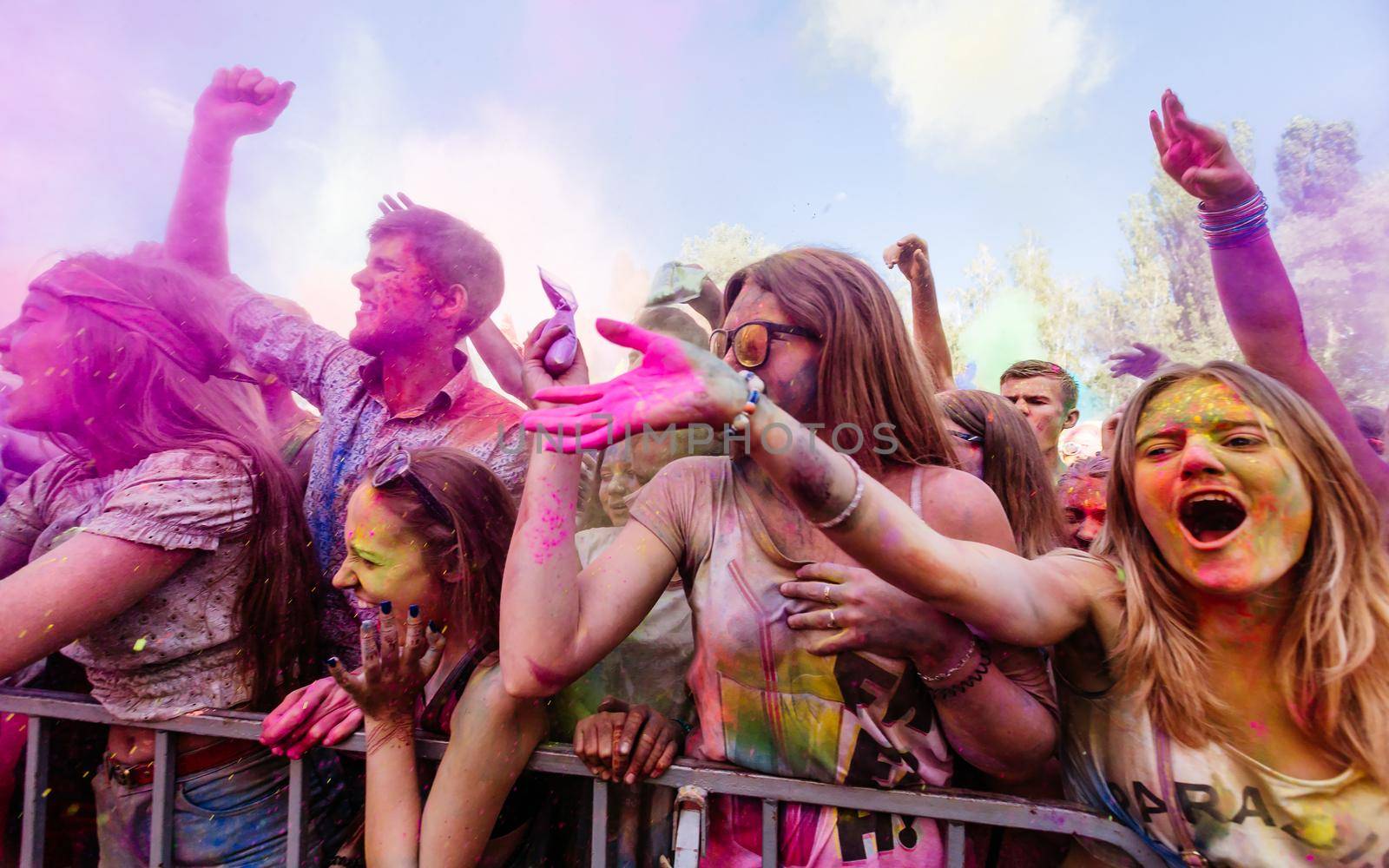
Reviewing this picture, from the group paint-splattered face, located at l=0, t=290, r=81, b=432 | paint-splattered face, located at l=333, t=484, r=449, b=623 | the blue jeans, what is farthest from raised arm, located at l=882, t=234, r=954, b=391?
paint-splattered face, located at l=0, t=290, r=81, b=432

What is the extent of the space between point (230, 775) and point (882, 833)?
6.04 feet

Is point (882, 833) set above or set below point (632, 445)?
below

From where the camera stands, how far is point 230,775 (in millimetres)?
2035

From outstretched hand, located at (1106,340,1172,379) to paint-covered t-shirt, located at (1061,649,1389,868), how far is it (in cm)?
216

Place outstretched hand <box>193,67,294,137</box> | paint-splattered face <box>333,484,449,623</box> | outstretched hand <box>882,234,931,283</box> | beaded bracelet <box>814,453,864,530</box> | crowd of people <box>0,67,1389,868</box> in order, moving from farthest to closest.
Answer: outstretched hand <box>193,67,294,137</box> < outstretched hand <box>882,234,931,283</box> < paint-splattered face <box>333,484,449,623</box> < crowd of people <box>0,67,1389,868</box> < beaded bracelet <box>814,453,864,530</box>

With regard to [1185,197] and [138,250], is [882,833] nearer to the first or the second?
[138,250]

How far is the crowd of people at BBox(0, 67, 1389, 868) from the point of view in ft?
4.49

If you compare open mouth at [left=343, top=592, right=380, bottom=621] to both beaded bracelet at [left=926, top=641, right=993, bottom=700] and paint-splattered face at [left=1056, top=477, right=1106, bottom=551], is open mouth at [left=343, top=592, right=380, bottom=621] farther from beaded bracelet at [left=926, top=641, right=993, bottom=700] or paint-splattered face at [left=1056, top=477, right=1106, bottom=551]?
paint-splattered face at [left=1056, top=477, right=1106, bottom=551]

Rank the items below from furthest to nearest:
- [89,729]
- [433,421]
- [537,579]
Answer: [433,421]
[89,729]
[537,579]

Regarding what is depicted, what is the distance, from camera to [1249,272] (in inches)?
83.7

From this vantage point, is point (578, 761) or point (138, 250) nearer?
point (578, 761)

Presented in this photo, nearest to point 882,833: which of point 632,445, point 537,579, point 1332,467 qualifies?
point 537,579

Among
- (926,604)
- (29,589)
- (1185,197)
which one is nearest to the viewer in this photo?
(926,604)

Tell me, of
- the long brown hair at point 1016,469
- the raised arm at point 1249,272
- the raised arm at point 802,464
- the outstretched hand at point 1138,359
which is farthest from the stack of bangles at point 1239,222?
the raised arm at point 802,464
